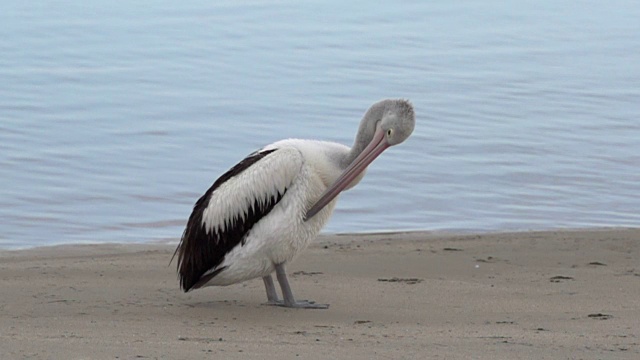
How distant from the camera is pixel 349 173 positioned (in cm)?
662

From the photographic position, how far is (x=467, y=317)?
6297 millimetres

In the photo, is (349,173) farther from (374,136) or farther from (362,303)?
(362,303)

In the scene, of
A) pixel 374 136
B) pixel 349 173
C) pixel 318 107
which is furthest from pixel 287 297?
pixel 318 107

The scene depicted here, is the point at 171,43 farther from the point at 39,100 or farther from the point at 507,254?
the point at 507,254

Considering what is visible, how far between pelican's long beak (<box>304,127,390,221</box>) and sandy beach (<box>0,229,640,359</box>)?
1.80 ft

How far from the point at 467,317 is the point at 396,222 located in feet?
11.7

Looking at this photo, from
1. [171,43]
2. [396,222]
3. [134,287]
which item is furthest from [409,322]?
[171,43]

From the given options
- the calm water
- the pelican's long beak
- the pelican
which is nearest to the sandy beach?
the pelican

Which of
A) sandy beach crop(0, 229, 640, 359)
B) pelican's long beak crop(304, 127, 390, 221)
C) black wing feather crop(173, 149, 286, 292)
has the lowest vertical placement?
sandy beach crop(0, 229, 640, 359)

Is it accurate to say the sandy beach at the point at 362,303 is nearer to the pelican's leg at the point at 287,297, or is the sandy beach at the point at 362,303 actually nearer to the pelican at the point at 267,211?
the pelican's leg at the point at 287,297

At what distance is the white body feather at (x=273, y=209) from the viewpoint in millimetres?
6539

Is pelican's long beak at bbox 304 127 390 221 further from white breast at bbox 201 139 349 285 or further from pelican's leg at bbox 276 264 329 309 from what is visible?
pelican's leg at bbox 276 264 329 309

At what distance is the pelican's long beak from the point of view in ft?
21.7

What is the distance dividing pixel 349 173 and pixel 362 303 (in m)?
0.71
